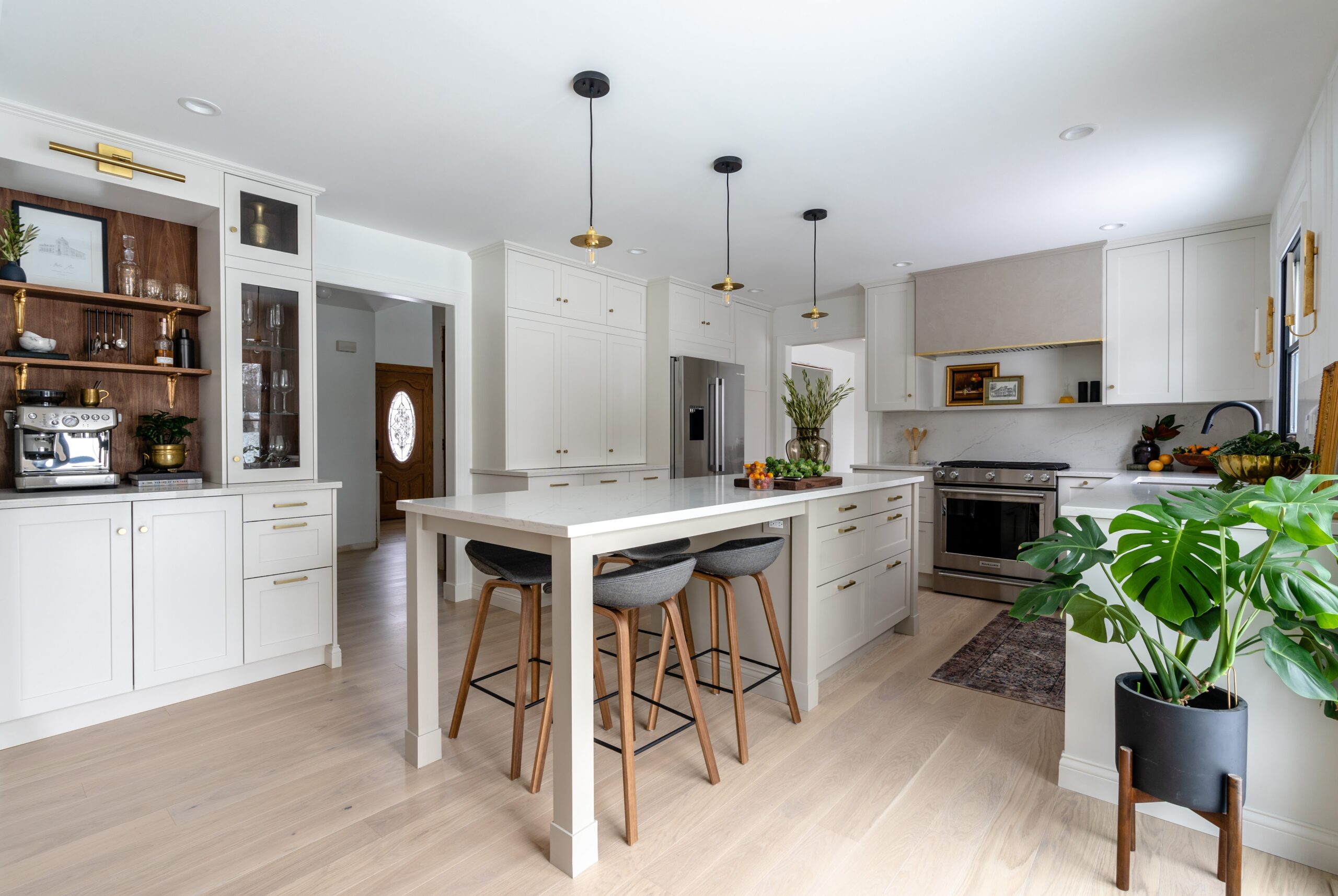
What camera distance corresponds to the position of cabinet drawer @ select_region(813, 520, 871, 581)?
2.79 m

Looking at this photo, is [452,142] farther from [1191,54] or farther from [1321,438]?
[1321,438]

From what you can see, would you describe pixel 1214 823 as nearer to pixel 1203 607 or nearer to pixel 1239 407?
pixel 1203 607

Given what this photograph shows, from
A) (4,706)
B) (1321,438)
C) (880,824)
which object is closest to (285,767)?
(4,706)

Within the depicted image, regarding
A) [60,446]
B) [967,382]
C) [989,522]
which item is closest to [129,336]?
[60,446]

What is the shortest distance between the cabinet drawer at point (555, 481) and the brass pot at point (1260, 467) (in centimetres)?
310

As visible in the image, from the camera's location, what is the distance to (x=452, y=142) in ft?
9.46

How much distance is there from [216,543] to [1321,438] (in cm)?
420

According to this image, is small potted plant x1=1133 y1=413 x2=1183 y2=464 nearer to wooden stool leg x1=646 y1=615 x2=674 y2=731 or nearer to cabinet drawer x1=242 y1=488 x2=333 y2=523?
wooden stool leg x1=646 y1=615 x2=674 y2=731

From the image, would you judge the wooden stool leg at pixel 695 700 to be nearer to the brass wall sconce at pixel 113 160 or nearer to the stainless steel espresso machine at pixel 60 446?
Result: the stainless steel espresso machine at pixel 60 446

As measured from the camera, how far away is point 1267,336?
3537 mm

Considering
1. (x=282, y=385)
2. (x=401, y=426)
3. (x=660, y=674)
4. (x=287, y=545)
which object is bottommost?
(x=660, y=674)

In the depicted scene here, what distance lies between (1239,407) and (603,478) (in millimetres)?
4134

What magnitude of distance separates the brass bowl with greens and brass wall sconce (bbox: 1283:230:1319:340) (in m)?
0.76

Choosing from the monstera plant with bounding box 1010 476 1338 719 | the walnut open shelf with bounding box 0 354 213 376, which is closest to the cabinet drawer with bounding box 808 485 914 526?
the monstera plant with bounding box 1010 476 1338 719
